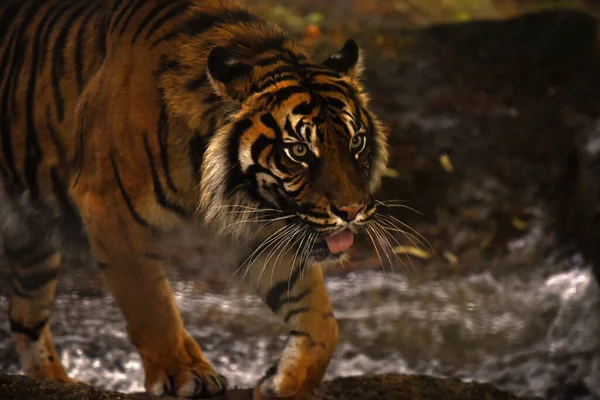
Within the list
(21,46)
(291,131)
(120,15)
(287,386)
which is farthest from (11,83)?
(287,386)

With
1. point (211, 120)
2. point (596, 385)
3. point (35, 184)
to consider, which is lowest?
point (596, 385)

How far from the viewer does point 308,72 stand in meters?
2.05

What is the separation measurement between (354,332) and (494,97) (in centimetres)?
122

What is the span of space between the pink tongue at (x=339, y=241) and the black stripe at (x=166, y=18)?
Result: 2.10ft

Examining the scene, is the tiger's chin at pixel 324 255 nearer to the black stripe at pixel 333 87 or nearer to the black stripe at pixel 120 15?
the black stripe at pixel 333 87

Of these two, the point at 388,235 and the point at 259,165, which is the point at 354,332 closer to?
the point at 388,235

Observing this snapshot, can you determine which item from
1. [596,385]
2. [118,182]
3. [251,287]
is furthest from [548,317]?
[118,182]

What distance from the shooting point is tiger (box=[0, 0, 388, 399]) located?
1945mm

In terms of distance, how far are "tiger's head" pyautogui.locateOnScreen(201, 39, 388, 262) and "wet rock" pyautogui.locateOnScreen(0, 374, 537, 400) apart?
307 mm

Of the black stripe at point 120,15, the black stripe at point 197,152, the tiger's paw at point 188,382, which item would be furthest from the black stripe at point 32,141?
the tiger's paw at point 188,382

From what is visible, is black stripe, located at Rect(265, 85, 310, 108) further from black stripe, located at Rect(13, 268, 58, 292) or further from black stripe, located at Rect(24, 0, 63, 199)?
black stripe, located at Rect(13, 268, 58, 292)

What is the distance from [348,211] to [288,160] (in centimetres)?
17

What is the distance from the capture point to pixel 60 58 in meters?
2.18

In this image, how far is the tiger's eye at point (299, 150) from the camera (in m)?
1.92
